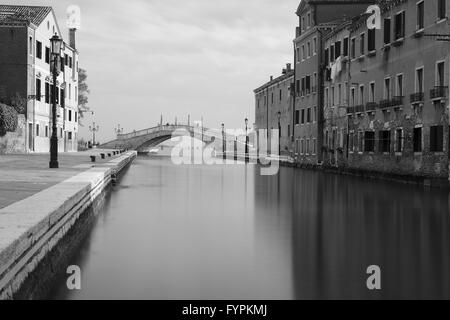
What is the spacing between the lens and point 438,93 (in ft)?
78.6

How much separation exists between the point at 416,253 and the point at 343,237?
1.65m

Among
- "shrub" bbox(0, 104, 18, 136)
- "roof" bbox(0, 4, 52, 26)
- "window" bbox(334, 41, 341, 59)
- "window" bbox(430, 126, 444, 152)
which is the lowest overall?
"window" bbox(430, 126, 444, 152)

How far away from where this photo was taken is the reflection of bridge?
255 feet

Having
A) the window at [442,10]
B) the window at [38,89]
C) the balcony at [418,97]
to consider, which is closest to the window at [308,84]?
the window at [38,89]

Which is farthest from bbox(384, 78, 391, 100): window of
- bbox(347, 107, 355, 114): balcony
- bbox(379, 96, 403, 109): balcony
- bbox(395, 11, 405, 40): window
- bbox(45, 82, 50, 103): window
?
bbox(45, 82, 50, 103): window

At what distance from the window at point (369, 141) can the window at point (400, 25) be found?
5.46 metres

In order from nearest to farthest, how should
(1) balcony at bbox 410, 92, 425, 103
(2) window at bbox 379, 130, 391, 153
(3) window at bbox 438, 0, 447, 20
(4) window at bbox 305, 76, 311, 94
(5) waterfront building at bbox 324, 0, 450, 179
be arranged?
(3) window at bbox 438, 0, 447, 20
(5) waterfront building at bbox 324, 0, 450, 179
(1) balcony at bbox 410, 92, 425, 103
(2) window at bbox 379, 130, 391, 153
(4) window at bbox 305, 76, 311, 94

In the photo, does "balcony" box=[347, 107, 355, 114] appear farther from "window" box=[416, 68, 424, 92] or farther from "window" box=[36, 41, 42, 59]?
"window" box=[36, 41, 42, 59]

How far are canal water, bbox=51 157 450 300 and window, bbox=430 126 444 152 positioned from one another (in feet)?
26.6

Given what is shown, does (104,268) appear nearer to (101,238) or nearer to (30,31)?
(101,238)

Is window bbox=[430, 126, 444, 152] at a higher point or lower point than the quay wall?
higher

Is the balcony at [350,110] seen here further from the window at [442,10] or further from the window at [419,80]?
the window at [442,10]

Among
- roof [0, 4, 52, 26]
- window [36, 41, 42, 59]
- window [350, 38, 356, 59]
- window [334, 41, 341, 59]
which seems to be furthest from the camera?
window [36, 41, 42, 59]
